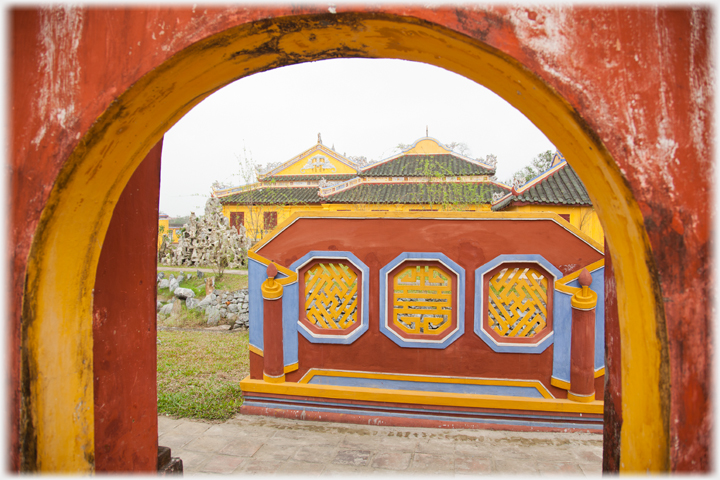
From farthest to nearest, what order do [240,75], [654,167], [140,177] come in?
[140,177]
[240,75]
[654,167]

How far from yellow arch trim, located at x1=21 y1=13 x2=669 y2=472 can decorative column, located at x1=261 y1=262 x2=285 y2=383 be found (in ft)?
7.18

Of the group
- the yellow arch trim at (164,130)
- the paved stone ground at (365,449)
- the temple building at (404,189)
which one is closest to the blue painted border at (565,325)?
the paved stone ground at (365,449)

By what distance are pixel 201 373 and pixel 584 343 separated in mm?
4274

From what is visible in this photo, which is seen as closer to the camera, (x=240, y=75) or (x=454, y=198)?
(x=240, y=75)

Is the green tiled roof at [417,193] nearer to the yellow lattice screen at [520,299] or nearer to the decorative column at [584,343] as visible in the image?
the yellow lattice screen at [520,299]

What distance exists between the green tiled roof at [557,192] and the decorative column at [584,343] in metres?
7.67

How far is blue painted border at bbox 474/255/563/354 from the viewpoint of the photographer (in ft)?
11.3

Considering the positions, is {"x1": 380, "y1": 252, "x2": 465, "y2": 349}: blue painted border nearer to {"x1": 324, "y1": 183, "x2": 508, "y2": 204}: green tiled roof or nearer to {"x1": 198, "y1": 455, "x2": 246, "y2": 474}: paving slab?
{"x1": 198, "y1": 455, "x2": 246, "y2": 474}: paving slab

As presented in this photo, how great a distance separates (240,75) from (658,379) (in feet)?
5.40

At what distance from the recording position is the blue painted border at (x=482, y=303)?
3457 millimetres

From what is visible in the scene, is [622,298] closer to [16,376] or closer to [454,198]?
[16,376]

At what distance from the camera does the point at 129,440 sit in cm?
198

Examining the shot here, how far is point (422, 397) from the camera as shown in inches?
139

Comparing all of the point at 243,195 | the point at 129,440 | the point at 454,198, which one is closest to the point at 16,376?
the point at 129,440
